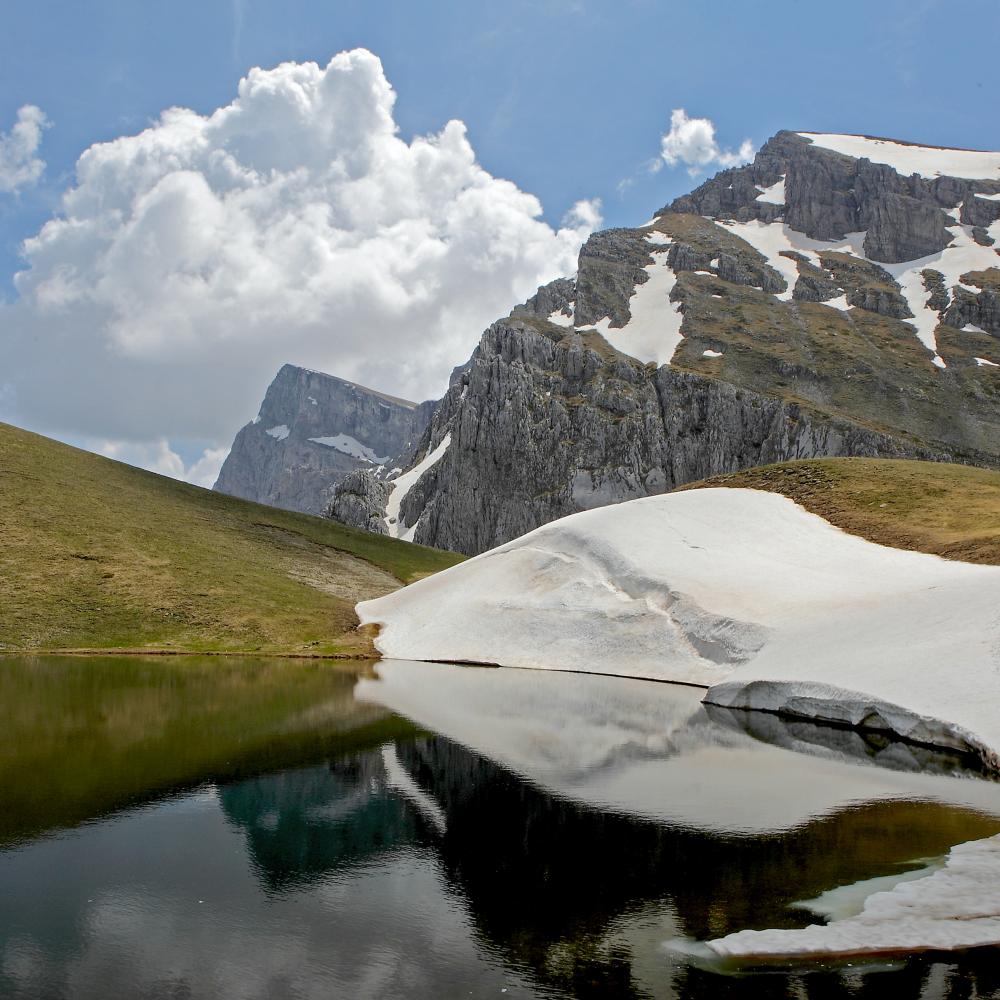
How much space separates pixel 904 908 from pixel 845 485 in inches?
3089

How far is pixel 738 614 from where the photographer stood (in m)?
53.7

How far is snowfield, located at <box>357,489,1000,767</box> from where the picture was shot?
36.0 m

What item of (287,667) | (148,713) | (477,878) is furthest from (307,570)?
(477,878)

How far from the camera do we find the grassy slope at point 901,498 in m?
66.4

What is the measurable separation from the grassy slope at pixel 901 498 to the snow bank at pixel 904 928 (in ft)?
162

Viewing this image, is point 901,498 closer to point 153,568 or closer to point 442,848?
point 442,848

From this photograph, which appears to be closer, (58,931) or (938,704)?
(58,931)

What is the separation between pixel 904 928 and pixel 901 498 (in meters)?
75.7

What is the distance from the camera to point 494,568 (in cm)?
7569

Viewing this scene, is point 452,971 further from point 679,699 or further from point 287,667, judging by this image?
point 287,667

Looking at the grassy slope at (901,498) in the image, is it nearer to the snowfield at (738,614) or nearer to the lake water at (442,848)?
the snowfield at (738,614)

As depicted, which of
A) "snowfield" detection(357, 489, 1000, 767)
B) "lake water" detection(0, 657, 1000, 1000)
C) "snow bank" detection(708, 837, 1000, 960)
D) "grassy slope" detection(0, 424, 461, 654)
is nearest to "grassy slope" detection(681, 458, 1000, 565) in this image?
"snowfield" detection(357, 489, 1000, 767)

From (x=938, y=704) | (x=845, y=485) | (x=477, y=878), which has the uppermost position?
(x=845, y=485)

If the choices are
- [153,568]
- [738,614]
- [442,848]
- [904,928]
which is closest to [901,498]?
[738,614]
